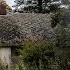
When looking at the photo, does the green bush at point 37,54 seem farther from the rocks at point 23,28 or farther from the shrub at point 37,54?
the rocks at point 23,28

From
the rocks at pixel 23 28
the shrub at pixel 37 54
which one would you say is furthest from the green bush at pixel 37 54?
the rocks at pixel 23 28

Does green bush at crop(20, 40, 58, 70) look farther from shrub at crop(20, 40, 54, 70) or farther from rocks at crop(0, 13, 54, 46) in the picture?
rocks at crop(0, 13, 54, 46)

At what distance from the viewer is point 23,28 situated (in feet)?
73.5

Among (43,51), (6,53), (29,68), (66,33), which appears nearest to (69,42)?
(66,33)

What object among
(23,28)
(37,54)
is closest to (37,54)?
(37,54)

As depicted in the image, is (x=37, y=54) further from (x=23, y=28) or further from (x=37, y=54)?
(x=23, y=28)

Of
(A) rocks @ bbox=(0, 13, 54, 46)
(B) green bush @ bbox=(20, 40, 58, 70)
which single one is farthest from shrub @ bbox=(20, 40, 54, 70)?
(A) rocks @ bbox=(0, 13, 54, 46)

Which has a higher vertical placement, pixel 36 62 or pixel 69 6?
pixel 69 6

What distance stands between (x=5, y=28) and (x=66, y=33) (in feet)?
27.1

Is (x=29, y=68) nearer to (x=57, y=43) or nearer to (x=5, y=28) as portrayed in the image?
(x=57, y=43)

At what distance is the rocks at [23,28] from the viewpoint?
2047 centimetres

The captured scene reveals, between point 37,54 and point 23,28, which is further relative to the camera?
point 23,28

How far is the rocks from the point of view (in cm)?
2047

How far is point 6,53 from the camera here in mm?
20203
